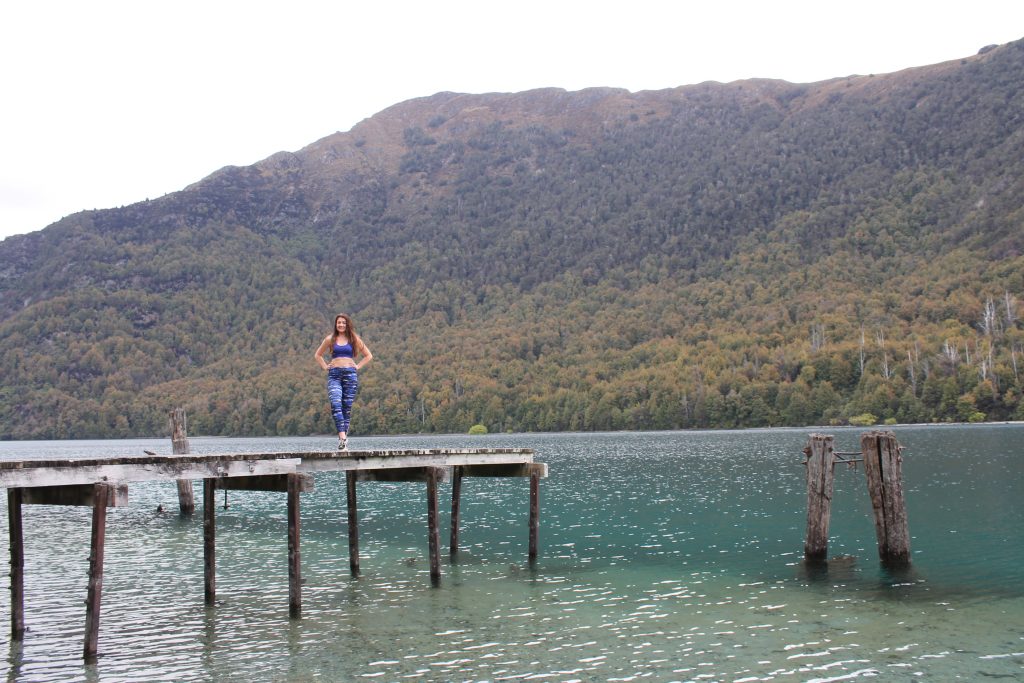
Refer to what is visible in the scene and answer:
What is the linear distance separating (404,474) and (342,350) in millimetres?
6141

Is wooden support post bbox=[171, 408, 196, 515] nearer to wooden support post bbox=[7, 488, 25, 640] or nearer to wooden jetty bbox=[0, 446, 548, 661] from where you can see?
wooden jetty bbox=[0, 446, 548, 661]

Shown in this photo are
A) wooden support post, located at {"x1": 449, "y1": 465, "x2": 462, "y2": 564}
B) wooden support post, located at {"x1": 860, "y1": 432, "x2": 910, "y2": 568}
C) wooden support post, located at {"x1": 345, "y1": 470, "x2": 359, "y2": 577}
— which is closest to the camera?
wooden support post, located at {"x1": 860, "y1": 432, "x2": 910, "y2": 568}

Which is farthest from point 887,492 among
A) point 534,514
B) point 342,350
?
point 342,350

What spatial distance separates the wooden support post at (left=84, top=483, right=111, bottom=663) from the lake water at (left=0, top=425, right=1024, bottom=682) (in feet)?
1.50

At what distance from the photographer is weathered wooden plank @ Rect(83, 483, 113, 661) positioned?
17250mm

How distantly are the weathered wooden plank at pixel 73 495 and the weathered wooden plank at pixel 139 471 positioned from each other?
0.98 ft

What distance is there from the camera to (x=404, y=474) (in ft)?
86.7

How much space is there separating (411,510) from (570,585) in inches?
967

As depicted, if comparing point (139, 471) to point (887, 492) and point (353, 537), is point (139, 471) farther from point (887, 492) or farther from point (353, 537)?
point (887, 492)

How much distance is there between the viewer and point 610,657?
17.4 m

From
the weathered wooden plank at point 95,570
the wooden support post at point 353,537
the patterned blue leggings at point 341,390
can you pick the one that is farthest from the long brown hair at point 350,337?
the wooden support post at point 353,537

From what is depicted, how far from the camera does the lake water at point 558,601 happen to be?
55.9 feet

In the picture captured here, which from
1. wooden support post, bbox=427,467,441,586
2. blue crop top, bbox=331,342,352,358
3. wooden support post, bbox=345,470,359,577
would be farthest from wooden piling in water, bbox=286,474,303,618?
wooden support post, bbox=345,470,359,577

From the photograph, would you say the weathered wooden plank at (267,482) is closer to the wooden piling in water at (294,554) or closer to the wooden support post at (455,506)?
the wooden piling in water at (294,554)
